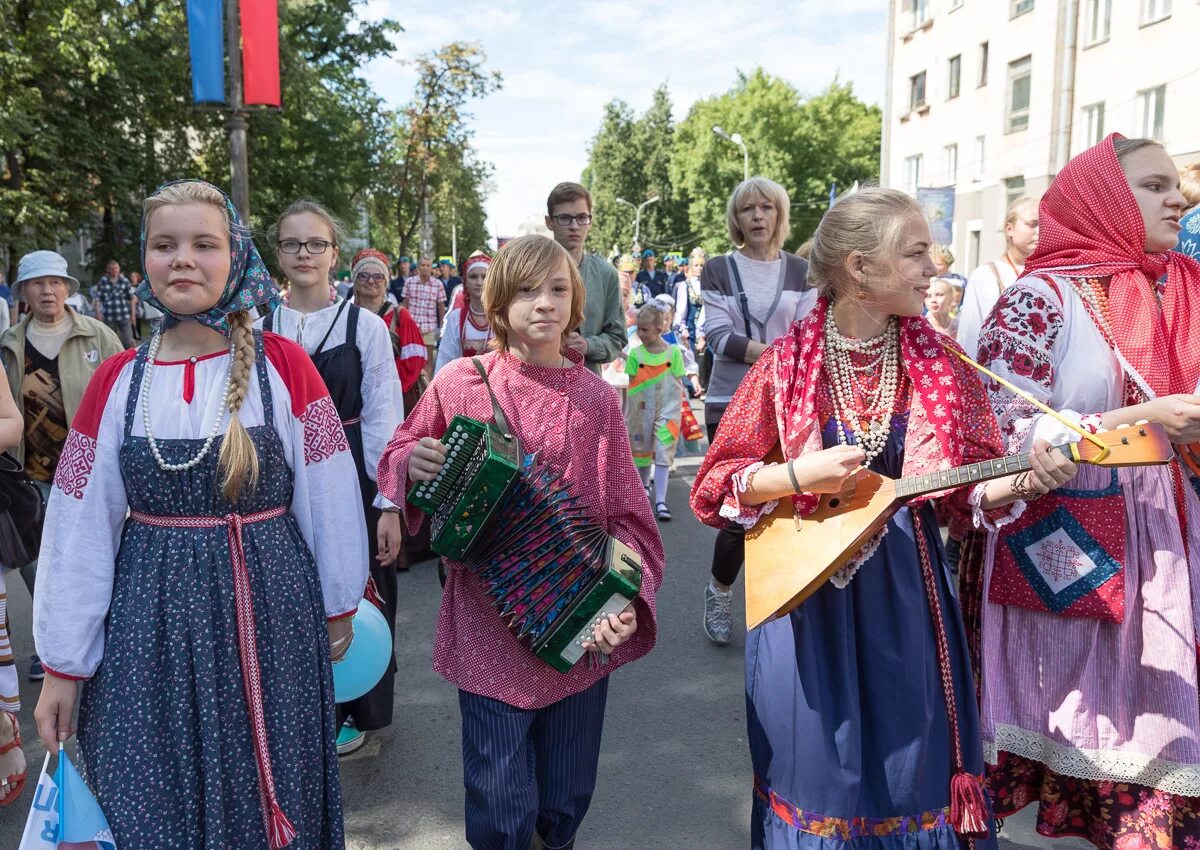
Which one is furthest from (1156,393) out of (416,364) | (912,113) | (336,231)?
(912,113)

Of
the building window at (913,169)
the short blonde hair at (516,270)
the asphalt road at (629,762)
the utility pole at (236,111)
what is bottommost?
the asphalt road at (629,762)

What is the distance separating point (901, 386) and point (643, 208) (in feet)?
230

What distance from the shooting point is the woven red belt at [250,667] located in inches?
85.6

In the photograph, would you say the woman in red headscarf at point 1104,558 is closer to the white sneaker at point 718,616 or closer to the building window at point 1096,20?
the white sneaker at point 718,616

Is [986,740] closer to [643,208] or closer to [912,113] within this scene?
[912,113]

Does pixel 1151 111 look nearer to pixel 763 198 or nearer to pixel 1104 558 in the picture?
pixel 763 198

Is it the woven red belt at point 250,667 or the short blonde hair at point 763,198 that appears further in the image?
the short blonde hair at point 763,198

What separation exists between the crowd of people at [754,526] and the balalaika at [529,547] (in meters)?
0.07

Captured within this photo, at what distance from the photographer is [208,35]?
9.20m

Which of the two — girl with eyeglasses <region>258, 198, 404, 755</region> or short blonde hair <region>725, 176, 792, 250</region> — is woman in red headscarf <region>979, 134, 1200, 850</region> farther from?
girl with eyeglasses <region>258, 198, 404, 755</region>

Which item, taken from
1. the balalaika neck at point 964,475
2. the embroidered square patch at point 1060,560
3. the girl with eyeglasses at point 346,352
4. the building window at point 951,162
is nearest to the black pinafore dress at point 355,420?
the girl with eyeglasses at point 346,352

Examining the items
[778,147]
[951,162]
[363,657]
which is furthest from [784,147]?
[363,657]

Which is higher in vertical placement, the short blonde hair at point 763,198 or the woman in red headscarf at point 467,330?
the short blonde hair at point 763,198

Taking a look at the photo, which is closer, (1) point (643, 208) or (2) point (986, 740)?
(2) point (986, 740)
